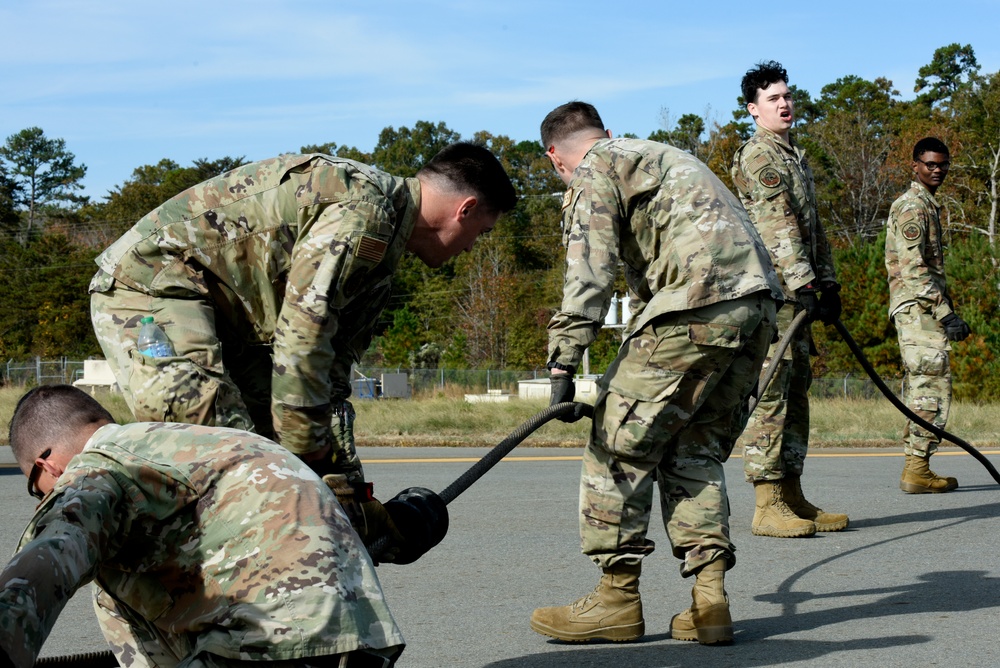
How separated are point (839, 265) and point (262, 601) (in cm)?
2597

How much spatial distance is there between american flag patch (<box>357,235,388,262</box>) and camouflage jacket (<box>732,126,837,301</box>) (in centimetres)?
361

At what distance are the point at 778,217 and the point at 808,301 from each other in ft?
1.77

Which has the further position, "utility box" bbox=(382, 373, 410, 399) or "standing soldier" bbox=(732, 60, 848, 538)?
"utility box" bbox=(382, 373, 410, 399)

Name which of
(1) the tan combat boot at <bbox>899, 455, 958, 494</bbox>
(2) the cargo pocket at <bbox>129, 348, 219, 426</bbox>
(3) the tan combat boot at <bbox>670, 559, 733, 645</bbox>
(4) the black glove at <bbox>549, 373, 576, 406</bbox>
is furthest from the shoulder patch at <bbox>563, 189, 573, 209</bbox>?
(1) the tan combat boot at <bbox>899, 455, 958, 494</bbox>

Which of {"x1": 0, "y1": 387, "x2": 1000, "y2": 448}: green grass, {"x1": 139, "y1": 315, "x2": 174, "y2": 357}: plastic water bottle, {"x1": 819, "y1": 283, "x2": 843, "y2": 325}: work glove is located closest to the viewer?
{"x1": 139, "y1": 315, "x2": 174, "y2": 357}: plastic water bottle

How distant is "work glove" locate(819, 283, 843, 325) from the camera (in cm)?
670

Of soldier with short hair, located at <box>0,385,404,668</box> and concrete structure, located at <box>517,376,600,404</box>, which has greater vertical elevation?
soldier with short hair, located at <box>0,385,404,668</box>

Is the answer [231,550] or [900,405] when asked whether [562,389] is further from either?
[900,405]

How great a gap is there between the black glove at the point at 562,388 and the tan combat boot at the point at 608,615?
2.30 feet

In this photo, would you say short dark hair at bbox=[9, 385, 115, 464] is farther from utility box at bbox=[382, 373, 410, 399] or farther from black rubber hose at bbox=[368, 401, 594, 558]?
utility box at bbox=[382, 373, 410, 399]

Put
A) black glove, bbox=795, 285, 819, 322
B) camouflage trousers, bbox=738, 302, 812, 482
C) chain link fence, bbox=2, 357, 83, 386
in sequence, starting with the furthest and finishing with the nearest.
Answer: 1. chain link fence, bbox=2, 357, 83, 386
2. camouflage trousers, bbox=738, 302, 812, 482
3. black glove, bbox=795, 285, 819, 322

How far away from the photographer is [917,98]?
61.3 metres

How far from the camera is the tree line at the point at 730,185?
1024 inches

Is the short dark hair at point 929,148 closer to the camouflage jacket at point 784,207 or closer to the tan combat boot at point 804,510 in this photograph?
the camouflage jacket at point 784,207
